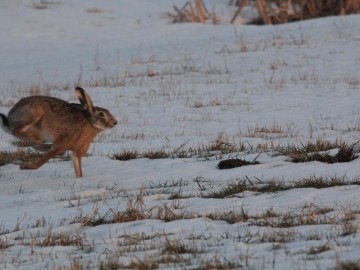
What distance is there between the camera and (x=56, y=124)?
32.4 ft

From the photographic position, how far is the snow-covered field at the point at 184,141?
6.31m

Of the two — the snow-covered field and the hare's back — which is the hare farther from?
the snow-covered field

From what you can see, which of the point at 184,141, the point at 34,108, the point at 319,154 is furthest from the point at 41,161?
the point at 184,141

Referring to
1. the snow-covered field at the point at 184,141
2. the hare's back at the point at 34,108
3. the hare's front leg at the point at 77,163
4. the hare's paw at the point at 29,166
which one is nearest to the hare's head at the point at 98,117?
the hare's back at the point at 34,108

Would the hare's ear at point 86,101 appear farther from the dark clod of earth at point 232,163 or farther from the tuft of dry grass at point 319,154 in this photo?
the tuft of dry grass at point 319,154

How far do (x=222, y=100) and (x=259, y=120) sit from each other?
2.14 m

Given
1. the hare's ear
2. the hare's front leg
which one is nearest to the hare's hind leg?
the hare's front leg

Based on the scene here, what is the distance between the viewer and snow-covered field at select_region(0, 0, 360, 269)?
6.31 meters

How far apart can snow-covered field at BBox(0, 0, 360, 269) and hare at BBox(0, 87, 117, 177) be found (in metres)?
0.39

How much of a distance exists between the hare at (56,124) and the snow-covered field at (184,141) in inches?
15.2

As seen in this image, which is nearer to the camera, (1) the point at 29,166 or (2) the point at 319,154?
(1) the point at 29,166

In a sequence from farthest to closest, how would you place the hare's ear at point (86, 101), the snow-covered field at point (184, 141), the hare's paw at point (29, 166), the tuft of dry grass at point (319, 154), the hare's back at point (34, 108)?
the hare's ear at point (86, 101) → the hare's back at point (34, 108) → the tuft of dry grass at point (319, 154) → the hare's paw at point (29, 166) → the snow-covered field at point (184, 141)

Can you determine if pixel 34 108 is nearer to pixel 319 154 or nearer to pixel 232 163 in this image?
pixel 232 163

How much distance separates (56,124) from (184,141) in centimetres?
302
